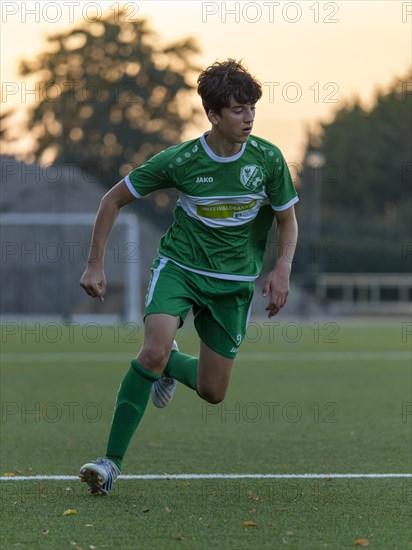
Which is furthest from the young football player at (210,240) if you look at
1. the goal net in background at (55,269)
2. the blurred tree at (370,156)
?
the blurred tree at (370,156)

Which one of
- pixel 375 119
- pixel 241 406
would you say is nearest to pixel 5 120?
pixel 241 406

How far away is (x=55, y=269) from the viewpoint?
1180 inches

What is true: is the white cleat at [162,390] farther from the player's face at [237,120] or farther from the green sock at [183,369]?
the player's face at [237,120]

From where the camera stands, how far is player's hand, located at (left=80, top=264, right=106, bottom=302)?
5.41 metres

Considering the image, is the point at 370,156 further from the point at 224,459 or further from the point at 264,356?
the point at 224,459

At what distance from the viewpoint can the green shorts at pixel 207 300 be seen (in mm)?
5617

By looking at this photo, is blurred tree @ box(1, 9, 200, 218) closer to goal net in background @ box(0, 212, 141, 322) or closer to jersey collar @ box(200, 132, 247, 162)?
goal net in background @ box(0, 212, 141, 322)

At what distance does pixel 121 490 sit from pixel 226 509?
0.75 m

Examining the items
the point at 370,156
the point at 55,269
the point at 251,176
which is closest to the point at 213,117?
the point at 251,176

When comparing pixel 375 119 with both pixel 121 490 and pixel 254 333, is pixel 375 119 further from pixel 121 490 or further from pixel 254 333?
pixel 121 490

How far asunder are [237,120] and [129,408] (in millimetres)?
1464

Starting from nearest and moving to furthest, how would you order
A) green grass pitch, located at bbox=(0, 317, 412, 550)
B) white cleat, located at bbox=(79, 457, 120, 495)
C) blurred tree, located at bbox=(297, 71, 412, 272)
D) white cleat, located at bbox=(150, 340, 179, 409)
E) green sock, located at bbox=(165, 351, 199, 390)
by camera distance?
green grass pitch, located at bbox=(0, 317, 412, 550) → white cleat, located at bbox=(79, 457, 120, 495) → green sock, located at bbox=(165, 351, 199, 390) → white cleat, located at bbox=(150, 340, 179, 409) → blurred tree, located at bbox=(297, 71, 412, 272)

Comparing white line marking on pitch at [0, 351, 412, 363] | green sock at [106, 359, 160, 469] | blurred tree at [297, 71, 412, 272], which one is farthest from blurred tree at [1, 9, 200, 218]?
green sock at [106, 359, 160, 469]

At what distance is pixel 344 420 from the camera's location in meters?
8.94
